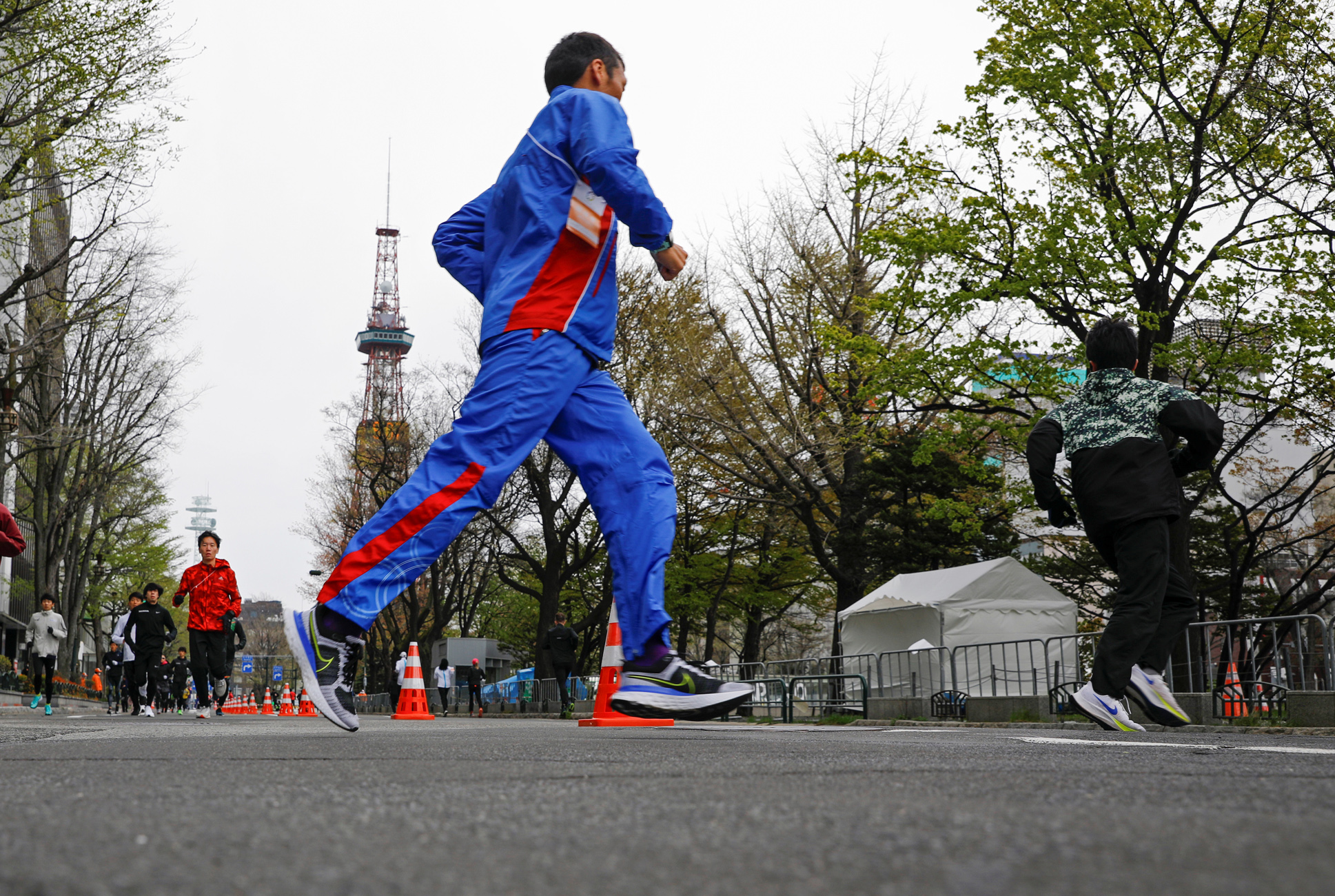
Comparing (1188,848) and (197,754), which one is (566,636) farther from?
(1188,848)

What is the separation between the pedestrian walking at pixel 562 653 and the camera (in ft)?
77.1

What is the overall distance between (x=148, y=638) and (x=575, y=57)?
1353 centimetres

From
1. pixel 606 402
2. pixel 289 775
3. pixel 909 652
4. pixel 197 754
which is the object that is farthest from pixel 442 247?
pixel 909 652

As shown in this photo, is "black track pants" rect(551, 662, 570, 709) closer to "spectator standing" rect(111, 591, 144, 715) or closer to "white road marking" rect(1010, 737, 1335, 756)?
"spectator standing" rect(111, 591, 144, 715)

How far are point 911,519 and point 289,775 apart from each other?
2875cm

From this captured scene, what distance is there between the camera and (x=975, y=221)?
21109 millimetres

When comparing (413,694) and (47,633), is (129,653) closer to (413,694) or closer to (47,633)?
(47,633)

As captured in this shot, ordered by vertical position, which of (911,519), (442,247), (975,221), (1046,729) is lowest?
(1046,729)

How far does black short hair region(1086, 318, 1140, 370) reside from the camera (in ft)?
19.2

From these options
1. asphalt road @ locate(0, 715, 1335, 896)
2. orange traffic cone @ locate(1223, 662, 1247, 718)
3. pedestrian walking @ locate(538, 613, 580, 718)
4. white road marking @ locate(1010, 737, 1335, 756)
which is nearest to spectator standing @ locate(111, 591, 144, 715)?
pedestrian walking @ locate(538, 613, 580, 718)

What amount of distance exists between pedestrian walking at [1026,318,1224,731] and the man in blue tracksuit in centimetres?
210

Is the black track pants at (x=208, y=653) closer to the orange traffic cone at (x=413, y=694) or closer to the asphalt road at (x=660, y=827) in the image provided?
the orange traffic cone at (x=413, y=694)

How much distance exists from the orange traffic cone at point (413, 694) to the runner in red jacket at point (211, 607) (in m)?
2.61

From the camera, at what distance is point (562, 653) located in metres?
23.6
